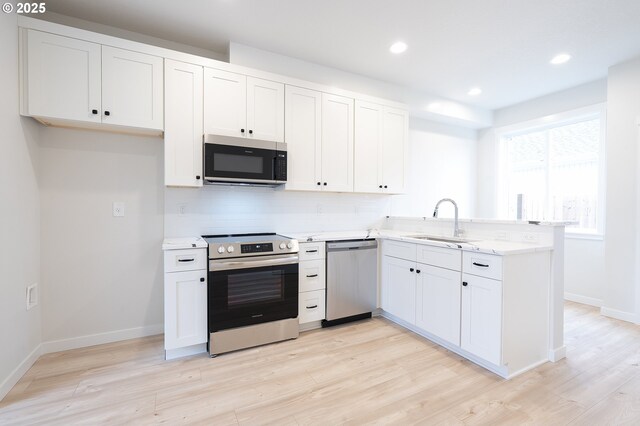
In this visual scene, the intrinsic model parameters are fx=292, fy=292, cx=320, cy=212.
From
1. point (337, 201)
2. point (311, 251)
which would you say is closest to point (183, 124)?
point (311, 251)

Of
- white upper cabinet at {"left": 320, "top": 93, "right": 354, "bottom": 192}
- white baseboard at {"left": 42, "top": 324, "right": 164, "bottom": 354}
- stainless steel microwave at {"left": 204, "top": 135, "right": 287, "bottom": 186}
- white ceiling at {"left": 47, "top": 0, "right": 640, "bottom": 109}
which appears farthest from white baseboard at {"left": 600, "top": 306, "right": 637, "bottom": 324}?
white baseboard at {"left": 42, "top": 324, "right": 164, "bottom": 354}

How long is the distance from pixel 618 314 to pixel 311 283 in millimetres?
3522

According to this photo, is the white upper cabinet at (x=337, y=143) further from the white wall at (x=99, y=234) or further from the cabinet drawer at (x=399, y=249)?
the white wall at (x=99, y=234)

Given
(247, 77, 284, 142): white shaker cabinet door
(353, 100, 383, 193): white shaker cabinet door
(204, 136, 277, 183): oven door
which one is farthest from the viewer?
(353, 100, 383, 193): white shaker cabinet door

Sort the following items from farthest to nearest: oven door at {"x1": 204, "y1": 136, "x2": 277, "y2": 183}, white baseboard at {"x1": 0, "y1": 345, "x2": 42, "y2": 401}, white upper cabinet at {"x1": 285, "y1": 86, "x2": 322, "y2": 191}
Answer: white upper cabinet at {"x1": 285, "y1": 86, "x2": 322, "y2": 191} → oven door at {"x1": 204, "y1": 136, "x2": 277, "y2": 183} → white baseboard at {"x1": 0, "y1": 345, "x2": 42, "y2": 401}

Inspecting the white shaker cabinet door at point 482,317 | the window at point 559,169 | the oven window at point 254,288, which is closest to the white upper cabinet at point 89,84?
the oven window at point 254,288

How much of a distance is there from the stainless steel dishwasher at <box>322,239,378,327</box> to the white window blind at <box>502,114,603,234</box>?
2.32 meters

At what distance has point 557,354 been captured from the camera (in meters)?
2.39

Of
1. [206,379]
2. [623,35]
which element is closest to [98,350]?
[206,379]

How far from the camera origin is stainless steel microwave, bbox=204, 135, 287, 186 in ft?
8.68

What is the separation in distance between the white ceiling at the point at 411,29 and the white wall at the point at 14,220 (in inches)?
35.5

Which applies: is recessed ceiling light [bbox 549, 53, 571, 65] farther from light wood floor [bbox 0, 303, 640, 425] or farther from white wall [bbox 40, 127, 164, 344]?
white wall [bbox 40, 127, 164, 344]

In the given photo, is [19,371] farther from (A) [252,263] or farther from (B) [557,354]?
(B) [557,354]

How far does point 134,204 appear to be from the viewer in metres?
2.78
